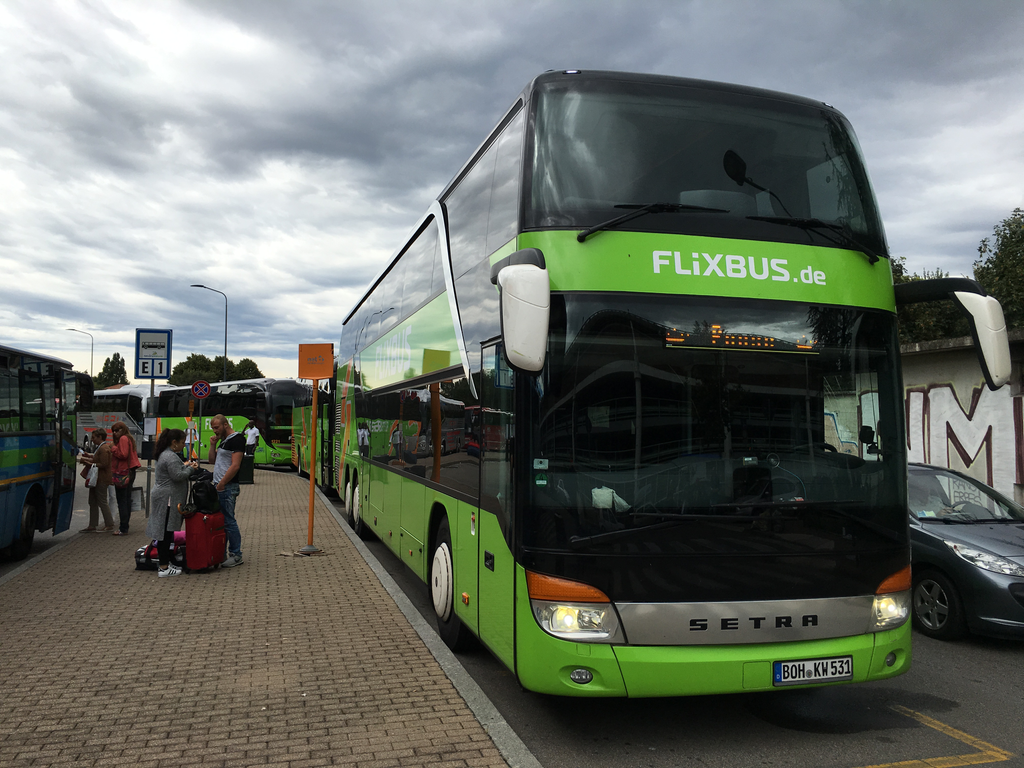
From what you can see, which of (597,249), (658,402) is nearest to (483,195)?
(597,249)

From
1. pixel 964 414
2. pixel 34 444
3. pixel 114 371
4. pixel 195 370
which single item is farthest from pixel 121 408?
pixel 114 371

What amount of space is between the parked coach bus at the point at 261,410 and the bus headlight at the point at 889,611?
2691 centimetres

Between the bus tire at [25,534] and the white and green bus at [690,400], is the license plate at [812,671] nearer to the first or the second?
the white and green bus at [690,400]

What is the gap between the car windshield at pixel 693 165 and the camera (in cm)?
498

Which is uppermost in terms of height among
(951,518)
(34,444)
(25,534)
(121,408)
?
(121,408)

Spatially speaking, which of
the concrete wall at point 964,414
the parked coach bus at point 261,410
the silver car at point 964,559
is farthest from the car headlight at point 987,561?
the parked coach bus at point 261,410

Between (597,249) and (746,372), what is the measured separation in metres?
1.09

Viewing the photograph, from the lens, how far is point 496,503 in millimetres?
5219

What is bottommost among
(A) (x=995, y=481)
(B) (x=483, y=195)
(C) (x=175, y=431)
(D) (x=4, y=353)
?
(A) (x=995, y=481)

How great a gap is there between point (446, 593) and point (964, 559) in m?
4.35

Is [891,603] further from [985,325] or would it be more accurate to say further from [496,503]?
[496,503]

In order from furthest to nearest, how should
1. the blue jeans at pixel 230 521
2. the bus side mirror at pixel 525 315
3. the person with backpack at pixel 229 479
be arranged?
the blue jeans at pixel 230 521 < the person with backpack at pixel 229 479 < the bus side mirror at pixel 525 315

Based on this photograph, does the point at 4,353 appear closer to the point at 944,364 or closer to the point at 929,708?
the point at 929,708

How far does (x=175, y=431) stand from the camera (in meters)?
10.1
